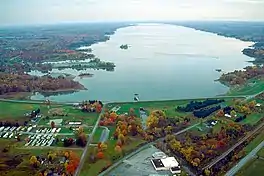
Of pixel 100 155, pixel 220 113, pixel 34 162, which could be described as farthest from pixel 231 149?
pixel 34 162

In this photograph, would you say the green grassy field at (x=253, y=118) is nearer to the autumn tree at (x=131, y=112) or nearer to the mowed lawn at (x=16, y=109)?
the autumn tree at (x=131, y=112)

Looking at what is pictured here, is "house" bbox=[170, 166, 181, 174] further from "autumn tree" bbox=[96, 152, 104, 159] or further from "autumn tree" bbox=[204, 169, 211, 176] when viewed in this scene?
"autumn tree" bbox=[96, 152, 104, 159]

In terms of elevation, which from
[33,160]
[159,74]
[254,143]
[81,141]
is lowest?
[159,74]

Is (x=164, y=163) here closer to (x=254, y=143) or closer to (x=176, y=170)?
(x=176, y=170)

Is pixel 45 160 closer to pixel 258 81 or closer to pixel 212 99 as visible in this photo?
pixel 212 99

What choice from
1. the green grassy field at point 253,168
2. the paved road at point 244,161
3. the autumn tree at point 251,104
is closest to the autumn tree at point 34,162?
the paved road at point 244,161

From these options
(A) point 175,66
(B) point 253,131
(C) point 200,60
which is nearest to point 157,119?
(B) point 253,131

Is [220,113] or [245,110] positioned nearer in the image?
[220,113]
